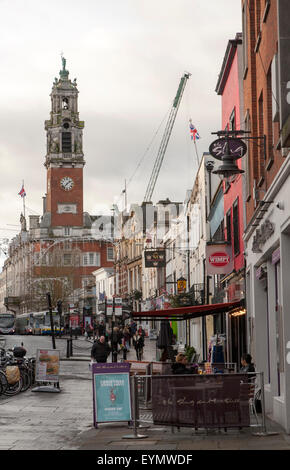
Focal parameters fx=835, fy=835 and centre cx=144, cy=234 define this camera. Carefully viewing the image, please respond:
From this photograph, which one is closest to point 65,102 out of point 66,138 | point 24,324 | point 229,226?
point 66,138

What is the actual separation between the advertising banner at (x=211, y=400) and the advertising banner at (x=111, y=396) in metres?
1.66

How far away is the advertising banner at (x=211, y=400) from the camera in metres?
13.8

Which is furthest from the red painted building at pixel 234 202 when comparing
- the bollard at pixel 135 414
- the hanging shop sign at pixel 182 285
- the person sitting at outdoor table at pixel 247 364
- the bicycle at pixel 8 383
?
the hanging shop sign at pixel 182 285

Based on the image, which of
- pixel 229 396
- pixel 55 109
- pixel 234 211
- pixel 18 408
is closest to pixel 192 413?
pixel 229 396

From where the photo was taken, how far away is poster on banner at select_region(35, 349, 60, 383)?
24.4 metres

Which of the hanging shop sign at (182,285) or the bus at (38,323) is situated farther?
the bus at (38,323)

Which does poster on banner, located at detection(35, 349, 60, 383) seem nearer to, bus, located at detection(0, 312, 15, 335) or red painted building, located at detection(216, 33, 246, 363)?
red painted building, located at detection(216, 33, 246, 363)

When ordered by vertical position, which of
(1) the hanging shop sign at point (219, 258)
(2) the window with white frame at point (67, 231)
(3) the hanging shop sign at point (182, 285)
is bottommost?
(1) the hanging shop sign at point (219, 258)

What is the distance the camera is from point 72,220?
398 ft

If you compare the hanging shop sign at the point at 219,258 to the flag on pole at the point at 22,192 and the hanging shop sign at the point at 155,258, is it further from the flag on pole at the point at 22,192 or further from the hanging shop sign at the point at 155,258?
the flag on pole at the point at 22,192

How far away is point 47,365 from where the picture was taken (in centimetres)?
2434

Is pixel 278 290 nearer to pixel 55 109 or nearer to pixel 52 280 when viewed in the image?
pixel 52 280

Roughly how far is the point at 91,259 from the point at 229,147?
104 meters

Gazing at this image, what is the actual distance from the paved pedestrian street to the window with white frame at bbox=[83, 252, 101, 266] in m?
100
